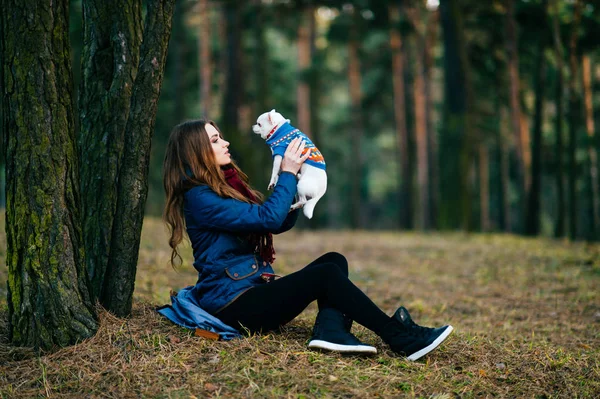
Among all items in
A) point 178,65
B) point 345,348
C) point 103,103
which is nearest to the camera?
point 345,348

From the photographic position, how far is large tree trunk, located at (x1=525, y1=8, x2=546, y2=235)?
52.3 feet

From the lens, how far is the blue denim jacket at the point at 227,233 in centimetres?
402

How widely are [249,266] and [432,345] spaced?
134 centimetres

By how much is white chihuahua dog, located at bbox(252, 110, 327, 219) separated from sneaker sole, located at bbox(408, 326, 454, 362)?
1.17m

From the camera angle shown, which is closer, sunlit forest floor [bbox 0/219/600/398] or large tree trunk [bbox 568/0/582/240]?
sunlit forest floor [bbox 0/219/600/398]

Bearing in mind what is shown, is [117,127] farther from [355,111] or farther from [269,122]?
[355,111]

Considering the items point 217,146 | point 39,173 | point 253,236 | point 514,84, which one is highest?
point 514,84

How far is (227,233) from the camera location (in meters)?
4.18

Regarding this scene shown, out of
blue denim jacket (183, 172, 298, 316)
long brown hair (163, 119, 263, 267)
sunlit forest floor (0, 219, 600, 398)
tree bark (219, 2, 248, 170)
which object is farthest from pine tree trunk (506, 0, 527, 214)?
blue denim jacket (183, 172, 298, 316)

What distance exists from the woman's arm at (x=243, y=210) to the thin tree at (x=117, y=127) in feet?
1.64

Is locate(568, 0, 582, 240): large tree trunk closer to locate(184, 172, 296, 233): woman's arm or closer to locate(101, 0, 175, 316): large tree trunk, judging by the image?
locate(184, 172, 296, 233): woman's arm

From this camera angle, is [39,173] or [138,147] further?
[138,147]

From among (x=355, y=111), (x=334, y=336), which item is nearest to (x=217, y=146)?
(x=334, y=336)

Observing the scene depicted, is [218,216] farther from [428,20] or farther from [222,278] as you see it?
[428,20]
